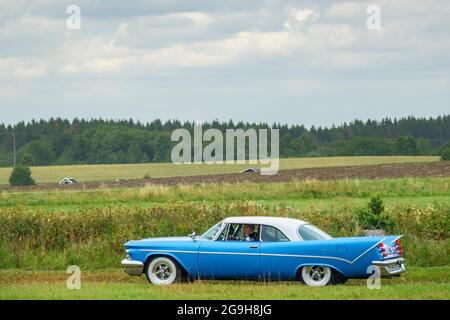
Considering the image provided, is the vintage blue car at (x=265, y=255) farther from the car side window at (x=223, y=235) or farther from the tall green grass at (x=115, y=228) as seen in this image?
the tall green grass at (x=115, y=228)

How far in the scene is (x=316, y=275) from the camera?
743 inches

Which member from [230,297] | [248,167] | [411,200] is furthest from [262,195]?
[248,167]

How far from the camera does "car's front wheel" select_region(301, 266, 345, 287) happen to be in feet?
61.3

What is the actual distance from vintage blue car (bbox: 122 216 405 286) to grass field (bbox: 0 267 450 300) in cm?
27

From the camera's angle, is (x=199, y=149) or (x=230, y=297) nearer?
(x=230, y=297)

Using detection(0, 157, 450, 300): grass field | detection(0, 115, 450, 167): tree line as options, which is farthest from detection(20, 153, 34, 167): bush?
detection(0, 157, 450, 300): grass field

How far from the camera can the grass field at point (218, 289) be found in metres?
16.6

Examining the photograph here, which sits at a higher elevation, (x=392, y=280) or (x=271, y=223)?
(x=271, y=223)

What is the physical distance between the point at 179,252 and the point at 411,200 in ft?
72.0

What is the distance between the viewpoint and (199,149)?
137 meters

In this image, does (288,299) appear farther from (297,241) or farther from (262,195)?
(262,195)

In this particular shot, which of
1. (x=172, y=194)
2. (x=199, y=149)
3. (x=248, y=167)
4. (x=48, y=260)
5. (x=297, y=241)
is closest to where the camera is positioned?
(x=297, y=241)

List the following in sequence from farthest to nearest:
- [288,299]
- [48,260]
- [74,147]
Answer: [74,147], [48,260], [288,299]

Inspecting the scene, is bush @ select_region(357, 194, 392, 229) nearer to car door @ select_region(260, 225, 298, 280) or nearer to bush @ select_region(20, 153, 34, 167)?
car door @ select_region(260, 225, 298, 280)
